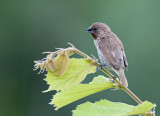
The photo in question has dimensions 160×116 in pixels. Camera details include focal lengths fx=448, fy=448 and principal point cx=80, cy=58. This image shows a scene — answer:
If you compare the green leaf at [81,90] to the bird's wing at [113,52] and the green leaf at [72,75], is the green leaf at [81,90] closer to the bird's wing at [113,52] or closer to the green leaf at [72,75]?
the green leaf at [72,75]

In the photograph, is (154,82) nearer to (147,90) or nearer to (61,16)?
(147,90)

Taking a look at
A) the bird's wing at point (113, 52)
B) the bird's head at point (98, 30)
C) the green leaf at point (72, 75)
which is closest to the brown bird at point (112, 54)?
the bird's wing at point (113, 52)

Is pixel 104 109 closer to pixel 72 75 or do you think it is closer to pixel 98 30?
pixel 72 75

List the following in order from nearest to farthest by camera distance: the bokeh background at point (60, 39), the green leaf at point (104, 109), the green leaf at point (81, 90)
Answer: the green leaf at point (104, 109), the green leaf at point (81, 90), the bokeh background at point (60, 39)

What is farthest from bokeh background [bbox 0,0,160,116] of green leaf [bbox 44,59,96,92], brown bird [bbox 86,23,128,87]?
green leaf [bbox 44,59,96,92]

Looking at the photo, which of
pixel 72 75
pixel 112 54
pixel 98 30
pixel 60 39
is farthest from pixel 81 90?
pixel 60 39
